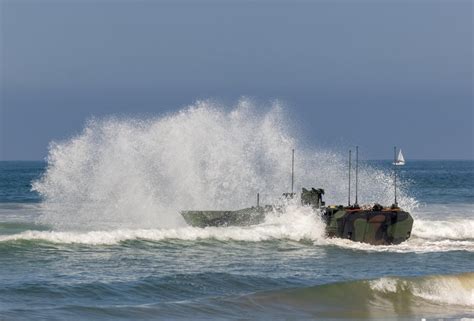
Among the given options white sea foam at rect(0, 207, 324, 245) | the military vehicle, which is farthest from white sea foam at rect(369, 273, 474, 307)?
white sea foam at rect(0, 207, 324, 245)

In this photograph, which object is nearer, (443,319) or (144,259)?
(443,319)

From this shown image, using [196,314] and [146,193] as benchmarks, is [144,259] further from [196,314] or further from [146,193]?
[146,193]

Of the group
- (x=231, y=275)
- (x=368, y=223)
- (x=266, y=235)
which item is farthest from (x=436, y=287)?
(x=266, y=235)

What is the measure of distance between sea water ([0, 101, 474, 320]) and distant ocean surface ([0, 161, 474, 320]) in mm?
53

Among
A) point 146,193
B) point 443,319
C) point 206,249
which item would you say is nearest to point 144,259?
point 206,249

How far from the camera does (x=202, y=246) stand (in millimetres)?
36000

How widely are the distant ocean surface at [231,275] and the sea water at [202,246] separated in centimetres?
5

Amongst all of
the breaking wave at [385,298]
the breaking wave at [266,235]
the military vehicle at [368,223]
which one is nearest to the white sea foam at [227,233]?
the breaking wave at [266,235]

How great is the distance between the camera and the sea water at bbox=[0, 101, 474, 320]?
984 inches

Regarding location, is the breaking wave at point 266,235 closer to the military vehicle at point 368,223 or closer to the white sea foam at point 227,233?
the white sea foam at point 227,233

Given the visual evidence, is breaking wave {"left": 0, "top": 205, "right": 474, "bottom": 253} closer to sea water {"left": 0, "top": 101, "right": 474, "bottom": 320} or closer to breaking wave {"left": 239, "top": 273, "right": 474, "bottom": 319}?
sea water {"left": 0, "top": 101, "right": 474, "bottom": 320}

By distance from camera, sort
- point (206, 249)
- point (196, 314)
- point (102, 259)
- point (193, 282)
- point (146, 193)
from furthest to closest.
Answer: point (146, 193) < point (206, 249) < point (102, 259) < point (193, 282) < point (196, 314)

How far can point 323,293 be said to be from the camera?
26.3m

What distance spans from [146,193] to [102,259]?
48.7ft
